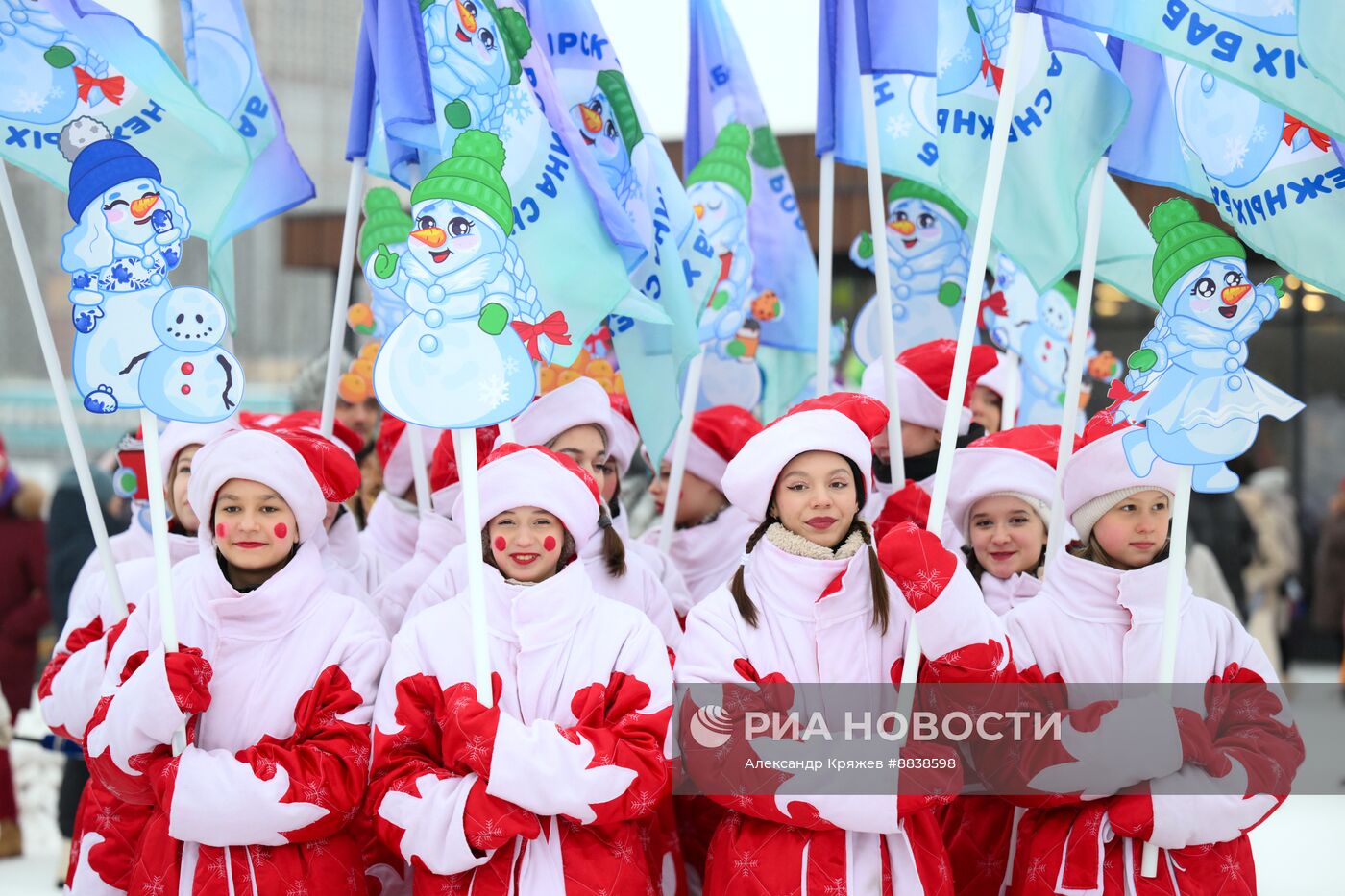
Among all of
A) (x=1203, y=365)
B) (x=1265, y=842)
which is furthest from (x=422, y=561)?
(x=1265, y=842)

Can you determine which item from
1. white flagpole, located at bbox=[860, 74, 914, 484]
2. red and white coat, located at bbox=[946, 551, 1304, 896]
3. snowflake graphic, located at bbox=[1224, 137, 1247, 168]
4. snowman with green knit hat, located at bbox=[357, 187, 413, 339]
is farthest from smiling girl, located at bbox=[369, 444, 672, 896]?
snowflake graphic, located at bbox=[1224, 137, 1247, 168]

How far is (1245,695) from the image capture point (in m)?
3.10

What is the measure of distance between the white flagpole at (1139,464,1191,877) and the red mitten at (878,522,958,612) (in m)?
0.45

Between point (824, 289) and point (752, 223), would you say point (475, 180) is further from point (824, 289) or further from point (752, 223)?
point (752, 223)

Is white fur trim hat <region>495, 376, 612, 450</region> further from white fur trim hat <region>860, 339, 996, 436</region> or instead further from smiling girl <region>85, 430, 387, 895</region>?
white fur trim hat <region>860, 339, 996, 436</region>

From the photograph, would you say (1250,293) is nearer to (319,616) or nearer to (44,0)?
(319,616)

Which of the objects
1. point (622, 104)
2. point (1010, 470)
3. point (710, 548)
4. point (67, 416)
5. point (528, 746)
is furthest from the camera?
point (710, 548)

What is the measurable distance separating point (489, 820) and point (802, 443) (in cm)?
108

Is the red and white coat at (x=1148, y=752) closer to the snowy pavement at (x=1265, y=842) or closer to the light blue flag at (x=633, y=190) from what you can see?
the light blue flag at (x=633, y=190)

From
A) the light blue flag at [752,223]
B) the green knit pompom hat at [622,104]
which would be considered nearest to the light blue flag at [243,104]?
the green knit pompom hat at [622,104]

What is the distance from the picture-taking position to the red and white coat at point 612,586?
365 centimetres

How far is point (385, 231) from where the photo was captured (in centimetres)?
443

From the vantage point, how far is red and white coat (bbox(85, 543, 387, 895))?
9.75ft

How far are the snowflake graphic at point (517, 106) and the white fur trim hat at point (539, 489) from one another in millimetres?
1026
